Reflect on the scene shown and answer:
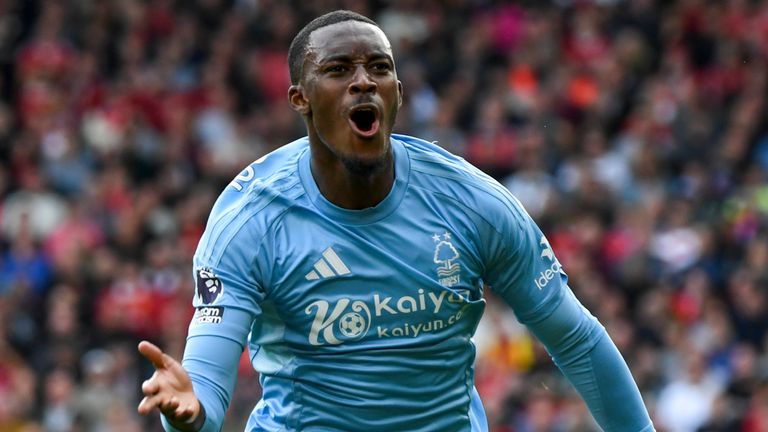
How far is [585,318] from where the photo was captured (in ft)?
16.7

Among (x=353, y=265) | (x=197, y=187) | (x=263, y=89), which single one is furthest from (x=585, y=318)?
(x=263, y=89)

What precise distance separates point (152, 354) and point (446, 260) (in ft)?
3.81

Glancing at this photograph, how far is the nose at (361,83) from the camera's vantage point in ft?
15.7

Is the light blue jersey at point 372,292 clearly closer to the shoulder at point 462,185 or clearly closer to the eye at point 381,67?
the shoulder at point 462,185

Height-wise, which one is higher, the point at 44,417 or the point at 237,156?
the point at 237,156

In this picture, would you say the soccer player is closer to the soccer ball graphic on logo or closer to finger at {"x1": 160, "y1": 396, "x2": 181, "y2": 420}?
the soccer ball graphic on logo

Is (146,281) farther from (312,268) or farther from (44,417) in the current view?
(312,268)

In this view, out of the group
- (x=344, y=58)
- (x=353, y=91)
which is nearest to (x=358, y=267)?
(x=353, y=91)

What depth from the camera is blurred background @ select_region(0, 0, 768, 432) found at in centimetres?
1254

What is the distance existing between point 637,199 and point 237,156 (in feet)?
13.3

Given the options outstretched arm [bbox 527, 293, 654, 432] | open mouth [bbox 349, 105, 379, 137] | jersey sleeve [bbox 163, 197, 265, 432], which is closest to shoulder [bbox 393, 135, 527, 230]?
open mouth [bbox 349, 105, 379, 137]

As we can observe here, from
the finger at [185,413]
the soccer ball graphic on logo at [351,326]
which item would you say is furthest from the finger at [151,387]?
the soccer ball graphic on logo at [351,326]

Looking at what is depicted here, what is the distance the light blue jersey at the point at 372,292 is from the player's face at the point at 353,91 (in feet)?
0.65

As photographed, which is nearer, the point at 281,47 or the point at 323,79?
the point at 323,79
